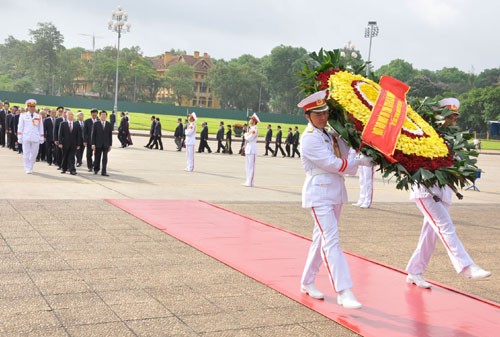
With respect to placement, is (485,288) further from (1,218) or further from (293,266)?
(1,218)

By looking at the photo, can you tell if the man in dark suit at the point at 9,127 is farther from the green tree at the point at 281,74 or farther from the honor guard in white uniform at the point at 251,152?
the green tree at the point at 281,74

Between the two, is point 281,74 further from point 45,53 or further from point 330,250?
point 330,250

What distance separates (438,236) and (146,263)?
10.4 feet

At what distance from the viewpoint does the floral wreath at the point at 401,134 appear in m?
5.22

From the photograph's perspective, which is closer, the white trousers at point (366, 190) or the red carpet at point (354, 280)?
the red carpet at point (354, 280)

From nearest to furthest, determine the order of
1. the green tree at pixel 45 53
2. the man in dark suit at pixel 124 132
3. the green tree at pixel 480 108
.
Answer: the man in dark suit at pixel 124 132
the green tree at pixel 480 108
the green tree at pixel 45 53

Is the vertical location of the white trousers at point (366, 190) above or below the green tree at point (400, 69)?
Result: below

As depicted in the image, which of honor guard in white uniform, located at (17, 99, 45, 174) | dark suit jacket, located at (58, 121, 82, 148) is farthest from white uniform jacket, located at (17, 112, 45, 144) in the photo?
dark suit jacket, located at (58, 121, 82, 148)

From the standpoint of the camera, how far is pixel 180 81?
10688 cm

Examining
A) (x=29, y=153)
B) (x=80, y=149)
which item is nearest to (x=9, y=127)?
(x=80, y=149)

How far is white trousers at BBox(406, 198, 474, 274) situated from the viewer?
5734mm

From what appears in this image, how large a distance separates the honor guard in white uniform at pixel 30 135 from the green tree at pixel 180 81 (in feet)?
303

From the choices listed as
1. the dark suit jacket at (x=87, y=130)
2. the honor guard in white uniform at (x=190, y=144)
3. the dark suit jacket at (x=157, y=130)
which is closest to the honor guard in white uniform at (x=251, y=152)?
the honor guard in white uniform at (x=190, y=144)

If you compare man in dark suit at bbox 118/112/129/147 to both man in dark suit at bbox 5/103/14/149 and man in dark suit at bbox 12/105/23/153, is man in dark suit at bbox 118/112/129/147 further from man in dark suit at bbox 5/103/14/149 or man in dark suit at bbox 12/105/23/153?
man in dark suit at bbox 12/105/23/153
